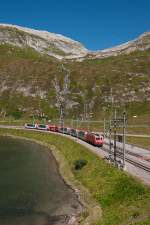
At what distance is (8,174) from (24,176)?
3461mm

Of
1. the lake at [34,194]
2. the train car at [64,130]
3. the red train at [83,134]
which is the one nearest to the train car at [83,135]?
the red train at [83,134]

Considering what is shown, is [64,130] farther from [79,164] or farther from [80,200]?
[80,200]

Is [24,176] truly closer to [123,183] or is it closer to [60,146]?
[123,183]

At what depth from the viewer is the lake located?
47500 mm

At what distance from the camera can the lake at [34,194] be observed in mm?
47500

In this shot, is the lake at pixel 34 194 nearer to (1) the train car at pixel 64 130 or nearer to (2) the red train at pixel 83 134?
→ (2) the red train at pixel 83 134

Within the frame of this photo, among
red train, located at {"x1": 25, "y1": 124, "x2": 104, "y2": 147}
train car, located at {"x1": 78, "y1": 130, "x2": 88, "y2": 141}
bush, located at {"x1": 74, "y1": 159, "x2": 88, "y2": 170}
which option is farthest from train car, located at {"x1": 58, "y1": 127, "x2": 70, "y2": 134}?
bush, located at {"x1": 74, "y1": 159, "x2": 88, "y2": 170}

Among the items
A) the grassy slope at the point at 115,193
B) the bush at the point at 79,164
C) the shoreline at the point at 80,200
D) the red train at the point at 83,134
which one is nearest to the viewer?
the grassy slope at the point at 115,193

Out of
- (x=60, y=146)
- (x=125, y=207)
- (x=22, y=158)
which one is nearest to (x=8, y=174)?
(x=22, y=158)

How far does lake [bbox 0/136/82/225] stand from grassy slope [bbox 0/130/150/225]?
322 centimetres

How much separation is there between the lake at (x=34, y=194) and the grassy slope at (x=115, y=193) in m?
3.22

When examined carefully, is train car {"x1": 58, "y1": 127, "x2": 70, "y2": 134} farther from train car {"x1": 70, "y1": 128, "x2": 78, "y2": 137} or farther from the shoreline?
the shoreline


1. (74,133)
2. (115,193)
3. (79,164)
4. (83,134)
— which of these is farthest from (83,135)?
(115,193)

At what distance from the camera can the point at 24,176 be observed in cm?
7331
